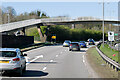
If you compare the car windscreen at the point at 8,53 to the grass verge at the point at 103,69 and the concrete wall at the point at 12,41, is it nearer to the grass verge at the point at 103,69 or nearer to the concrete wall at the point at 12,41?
the grass verge at the point at 103,69


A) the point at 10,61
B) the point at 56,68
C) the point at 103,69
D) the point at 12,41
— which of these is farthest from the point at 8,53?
the point at 12,41

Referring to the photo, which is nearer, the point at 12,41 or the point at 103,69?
the point at 103,69

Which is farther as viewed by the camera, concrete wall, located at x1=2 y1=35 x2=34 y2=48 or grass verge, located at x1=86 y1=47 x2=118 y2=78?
concrete wall, located at x1=2 y1=35 x2=34 y2=48

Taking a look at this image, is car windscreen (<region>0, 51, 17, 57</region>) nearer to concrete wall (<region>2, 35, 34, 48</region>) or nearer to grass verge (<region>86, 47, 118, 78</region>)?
grass verge (<region>86, 47, 118, 78</region>)

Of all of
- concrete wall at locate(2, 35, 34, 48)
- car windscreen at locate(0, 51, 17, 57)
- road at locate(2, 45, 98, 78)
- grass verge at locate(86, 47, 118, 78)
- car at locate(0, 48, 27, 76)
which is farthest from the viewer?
concrete wall at locate(2, 35, 34, 48)

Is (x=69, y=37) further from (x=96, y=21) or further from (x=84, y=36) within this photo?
(x=96, y=21)

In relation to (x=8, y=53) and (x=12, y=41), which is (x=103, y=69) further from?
(x=12, y=41)

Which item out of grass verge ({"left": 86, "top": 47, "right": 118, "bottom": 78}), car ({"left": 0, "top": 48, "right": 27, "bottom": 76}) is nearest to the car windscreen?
car ({"left": 0, "top": 48, "right": 27, "bottom": 76})

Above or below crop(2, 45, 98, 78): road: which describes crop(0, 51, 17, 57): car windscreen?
above

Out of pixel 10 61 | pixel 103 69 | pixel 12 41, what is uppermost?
pixel 12 41

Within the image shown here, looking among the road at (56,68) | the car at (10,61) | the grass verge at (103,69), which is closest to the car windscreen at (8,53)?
the car at (10,61)

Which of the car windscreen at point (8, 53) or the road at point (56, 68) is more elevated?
the car windscreen at point (8, 53)

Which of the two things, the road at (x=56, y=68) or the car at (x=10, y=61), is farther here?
the road at (x=56, y=68)

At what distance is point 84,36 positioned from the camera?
365 feet
